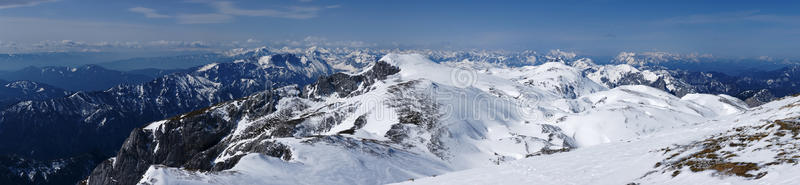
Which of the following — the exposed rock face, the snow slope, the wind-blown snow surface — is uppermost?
the snow slope

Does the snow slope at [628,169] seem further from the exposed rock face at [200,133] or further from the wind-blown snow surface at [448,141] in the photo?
the exposed rock face at [200,133]

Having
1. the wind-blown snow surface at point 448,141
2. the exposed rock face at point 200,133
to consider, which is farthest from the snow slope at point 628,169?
the exposed rock face at point 200,133

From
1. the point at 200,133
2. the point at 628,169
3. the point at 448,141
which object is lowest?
the point at 200,133

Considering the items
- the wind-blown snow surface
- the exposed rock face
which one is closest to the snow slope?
the wind-blown snow surface

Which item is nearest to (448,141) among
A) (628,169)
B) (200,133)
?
(628,169)

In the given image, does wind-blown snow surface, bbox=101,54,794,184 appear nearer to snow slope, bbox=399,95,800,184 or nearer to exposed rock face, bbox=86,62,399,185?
snow slope, bbox=399,95,800,184

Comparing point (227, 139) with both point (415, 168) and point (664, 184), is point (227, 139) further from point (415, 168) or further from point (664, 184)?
point (664, 184)

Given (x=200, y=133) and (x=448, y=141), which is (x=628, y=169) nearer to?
(x=448, y=141)

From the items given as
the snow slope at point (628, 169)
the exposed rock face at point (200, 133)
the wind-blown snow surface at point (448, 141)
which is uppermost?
the snow slope at point (628, 169)

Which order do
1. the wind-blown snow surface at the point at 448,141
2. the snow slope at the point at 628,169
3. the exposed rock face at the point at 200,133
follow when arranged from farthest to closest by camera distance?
the exposed rock face at the point at 200,133
the wind-blown snow surface at the point at 448,141
the snow slope at the point at 628,169
